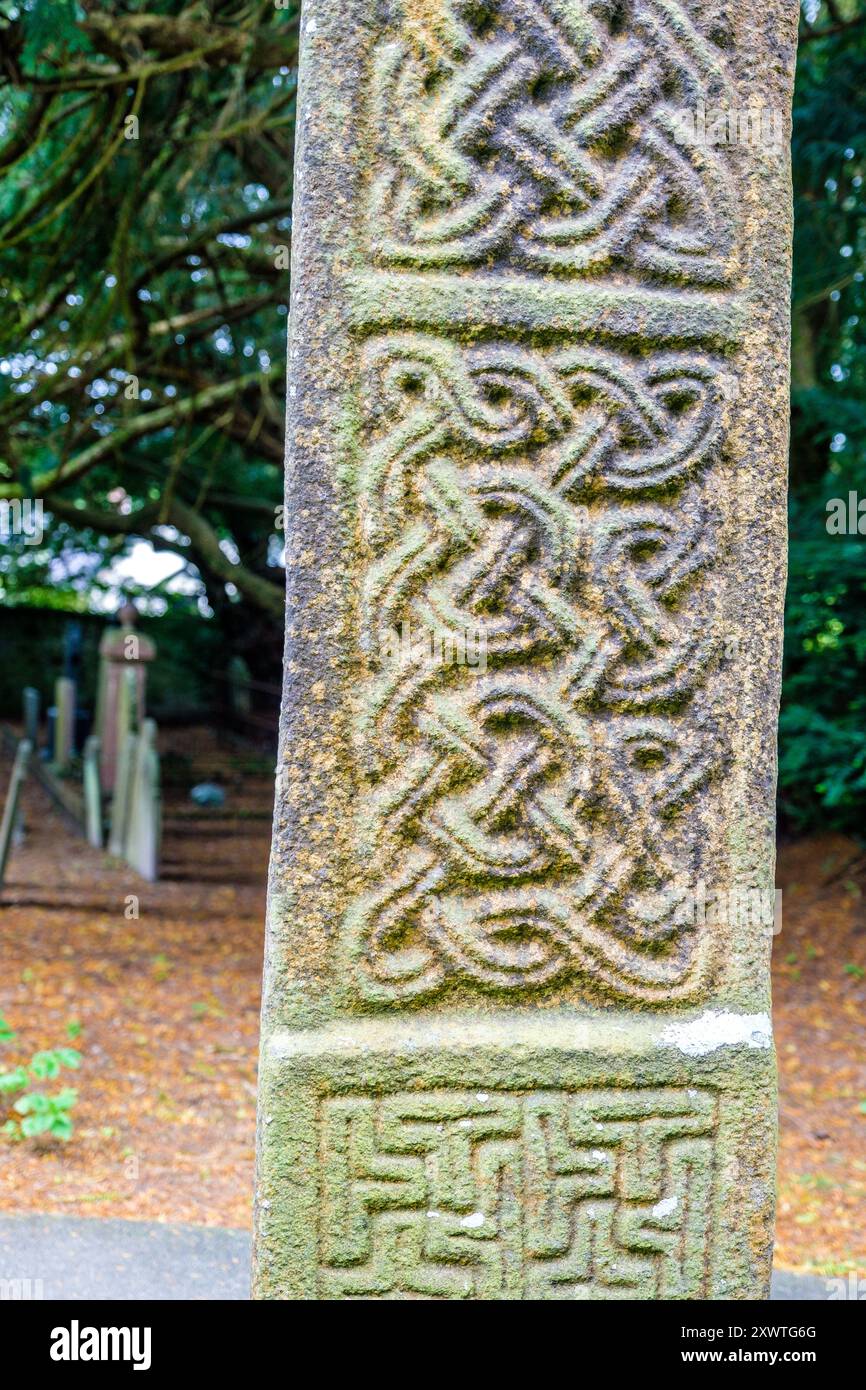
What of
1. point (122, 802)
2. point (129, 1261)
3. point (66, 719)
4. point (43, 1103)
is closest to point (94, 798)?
point (122, 802)

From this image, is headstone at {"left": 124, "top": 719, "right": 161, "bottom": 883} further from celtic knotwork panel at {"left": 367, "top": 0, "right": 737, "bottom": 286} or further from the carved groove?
celtic knotwork panel at {"left": 367, "top": 0, "right": 737, "bottom": 286}

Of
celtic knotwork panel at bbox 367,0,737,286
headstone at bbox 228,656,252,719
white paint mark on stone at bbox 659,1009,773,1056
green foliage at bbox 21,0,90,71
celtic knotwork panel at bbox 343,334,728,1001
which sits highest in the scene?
green foliage at bbox 21,0,90,71

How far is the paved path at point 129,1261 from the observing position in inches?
120

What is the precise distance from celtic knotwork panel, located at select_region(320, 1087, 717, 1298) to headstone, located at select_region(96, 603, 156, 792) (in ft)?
28.3

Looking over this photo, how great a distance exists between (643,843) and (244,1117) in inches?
134

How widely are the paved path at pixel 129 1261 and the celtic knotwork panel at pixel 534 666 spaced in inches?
65.7

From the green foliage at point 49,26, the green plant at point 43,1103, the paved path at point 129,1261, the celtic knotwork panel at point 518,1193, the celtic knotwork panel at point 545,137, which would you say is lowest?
the paved path at point 129,1261

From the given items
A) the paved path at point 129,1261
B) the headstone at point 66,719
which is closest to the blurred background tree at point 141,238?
the headstone at point 66,719

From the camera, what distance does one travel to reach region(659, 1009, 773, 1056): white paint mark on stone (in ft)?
6.29

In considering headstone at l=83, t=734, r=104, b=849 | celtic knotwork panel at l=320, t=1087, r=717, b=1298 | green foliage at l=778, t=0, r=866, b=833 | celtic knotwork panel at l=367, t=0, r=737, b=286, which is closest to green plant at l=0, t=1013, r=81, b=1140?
celtic knotwork panel at l=320, t=1087, r=717, b=1298

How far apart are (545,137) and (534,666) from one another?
81 centimetres

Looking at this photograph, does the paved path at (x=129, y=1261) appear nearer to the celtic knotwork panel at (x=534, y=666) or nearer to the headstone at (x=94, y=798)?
the celtic knotwork panel at (x=534, y=666)
